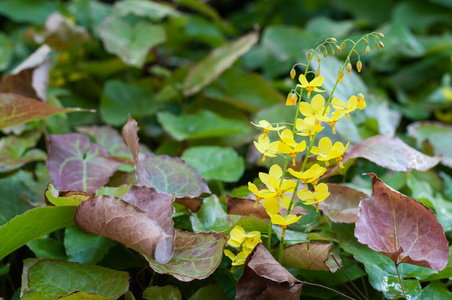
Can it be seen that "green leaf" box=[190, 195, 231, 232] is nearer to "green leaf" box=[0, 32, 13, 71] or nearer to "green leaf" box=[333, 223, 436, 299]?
"green leaf" box=[333, 223, 436, 299]

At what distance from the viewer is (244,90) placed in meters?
1.24

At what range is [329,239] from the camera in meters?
0.53

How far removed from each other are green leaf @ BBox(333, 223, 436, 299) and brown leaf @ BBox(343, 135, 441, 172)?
12 centimetres

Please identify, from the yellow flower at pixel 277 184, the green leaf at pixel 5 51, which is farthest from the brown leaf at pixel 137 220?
the green leaf at pixel 5 51

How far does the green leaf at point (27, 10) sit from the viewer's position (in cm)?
145

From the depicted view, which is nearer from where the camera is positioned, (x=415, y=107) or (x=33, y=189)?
(x=33, y=189)

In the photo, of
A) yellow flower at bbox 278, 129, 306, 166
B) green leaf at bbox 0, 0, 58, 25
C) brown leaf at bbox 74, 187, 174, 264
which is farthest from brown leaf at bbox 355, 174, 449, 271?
green leaf at bbox 0, 0, 58, 25

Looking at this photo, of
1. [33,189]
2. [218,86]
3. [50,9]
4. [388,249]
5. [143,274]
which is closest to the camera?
[388,249]

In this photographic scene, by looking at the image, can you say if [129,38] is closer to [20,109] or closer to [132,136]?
[20,109]

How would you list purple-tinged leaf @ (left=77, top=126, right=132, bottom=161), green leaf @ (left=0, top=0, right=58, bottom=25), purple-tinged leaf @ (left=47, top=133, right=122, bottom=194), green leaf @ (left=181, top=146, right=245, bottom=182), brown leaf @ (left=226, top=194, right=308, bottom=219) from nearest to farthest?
brown leaf @ (left=226, top=194, right=308, bottom=219) → purple-tinged leaf @ (left=47, top=133, right=122, bottom=194) → green leaf @ (left=181, top=146, right=245, bottom=182) → purple-tinged leaf @ (left=77, top=126, right=132, bottom=161) → green leaf @ (left=0, top=0, right=58, bottom=25)

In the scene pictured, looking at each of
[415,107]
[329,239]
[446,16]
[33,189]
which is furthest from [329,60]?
[446,16]

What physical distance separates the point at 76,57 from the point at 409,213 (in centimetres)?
112

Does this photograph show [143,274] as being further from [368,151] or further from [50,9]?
[50,9]

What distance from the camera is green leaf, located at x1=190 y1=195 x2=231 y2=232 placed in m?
0.58
